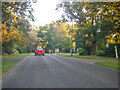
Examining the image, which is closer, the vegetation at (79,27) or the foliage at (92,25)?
the vegetation at (79,27)

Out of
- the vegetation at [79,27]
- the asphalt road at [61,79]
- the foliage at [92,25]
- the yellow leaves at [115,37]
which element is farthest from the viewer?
the yellow leaves at [115,37]

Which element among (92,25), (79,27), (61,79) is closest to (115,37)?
(92,25)

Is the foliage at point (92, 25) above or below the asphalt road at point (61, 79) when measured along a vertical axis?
above

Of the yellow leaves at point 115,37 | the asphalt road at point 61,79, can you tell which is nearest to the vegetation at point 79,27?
the yellow leaves at point 115,37

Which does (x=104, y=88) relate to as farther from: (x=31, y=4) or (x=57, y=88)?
(x=31, y=4)

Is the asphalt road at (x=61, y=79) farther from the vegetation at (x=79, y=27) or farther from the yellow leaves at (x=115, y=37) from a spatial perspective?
the yellow leaves at (x=115, y=37)

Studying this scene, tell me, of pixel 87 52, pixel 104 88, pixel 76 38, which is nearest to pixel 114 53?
pixel 76 38

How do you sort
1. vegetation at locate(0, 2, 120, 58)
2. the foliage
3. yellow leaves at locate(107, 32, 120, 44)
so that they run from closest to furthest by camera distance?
1. vegetation at locate(0, 2, 120, 58)
2. the foliage
3. yellow leaves at locate(107, 32, 120, 44)

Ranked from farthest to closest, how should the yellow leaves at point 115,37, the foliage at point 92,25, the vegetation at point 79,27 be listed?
1. the yellow leaves at point 115,37
2. the foliage at point 92,25
3. the vegetation at point 79,27

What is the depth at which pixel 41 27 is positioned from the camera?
104 meters

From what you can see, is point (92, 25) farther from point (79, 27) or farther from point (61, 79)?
point (61, 79)

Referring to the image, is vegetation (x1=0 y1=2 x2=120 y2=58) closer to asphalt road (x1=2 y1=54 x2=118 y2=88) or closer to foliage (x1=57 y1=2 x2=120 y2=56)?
foliage (x1=57 y1=2 x2=120 y2=56)

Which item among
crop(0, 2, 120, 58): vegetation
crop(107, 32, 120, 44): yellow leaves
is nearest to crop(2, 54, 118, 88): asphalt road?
crop(0, 2, 120, 58): vegetation

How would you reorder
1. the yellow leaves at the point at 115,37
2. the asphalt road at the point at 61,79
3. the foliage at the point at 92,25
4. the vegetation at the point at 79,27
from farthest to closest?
1. the yellow leaves at the point at 115,37
2. the foliage at the point at 92,25
3. the vegetation at the point at 79,27
4. the asphalt road at the point at 61,79
